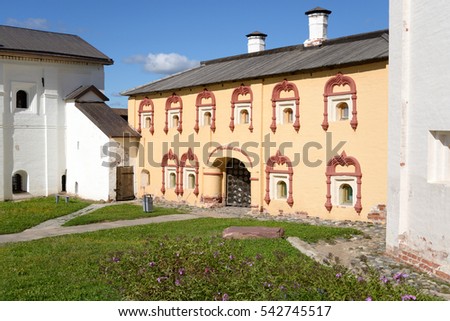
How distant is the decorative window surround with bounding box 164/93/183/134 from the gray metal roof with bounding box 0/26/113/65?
4.64 meters

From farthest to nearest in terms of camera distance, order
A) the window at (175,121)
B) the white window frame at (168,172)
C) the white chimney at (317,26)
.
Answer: the white window frame at (168,172) < the window at (175,121) < the white chimney at (317,26)

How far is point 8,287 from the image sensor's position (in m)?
7.71

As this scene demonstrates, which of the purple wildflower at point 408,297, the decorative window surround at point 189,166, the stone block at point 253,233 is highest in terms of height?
the decorative window surround at point 189,166

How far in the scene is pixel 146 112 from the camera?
21.1 meters

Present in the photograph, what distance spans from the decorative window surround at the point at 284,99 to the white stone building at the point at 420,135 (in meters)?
5.64

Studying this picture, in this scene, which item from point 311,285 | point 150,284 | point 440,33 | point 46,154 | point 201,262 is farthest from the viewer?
point 46,154

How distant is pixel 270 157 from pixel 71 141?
9.49 meters

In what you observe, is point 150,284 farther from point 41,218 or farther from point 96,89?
point 96,89

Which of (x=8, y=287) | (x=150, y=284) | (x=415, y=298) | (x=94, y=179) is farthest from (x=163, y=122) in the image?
(x=415, y=298)

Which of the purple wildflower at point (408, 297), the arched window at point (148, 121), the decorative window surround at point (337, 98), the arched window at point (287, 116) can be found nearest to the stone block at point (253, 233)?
the decorative window surround at point (337, 98)

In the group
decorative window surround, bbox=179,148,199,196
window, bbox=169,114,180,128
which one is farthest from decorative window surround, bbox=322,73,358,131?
window, bbox=169,114,180,128

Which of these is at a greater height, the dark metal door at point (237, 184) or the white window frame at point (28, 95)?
the white window frame at point (28, 95)

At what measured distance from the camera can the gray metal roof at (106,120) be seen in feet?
67.4

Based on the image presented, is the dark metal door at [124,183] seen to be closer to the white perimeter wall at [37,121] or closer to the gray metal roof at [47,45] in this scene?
the white perimeter wall at [37,121]
